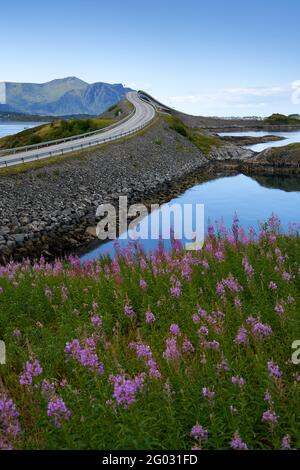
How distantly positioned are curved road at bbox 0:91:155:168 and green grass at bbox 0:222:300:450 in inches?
1300

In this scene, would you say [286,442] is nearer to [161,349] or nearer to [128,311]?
[161,349]

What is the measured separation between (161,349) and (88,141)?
57.3 meters

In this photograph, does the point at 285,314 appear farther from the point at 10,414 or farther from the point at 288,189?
the point at 288,189

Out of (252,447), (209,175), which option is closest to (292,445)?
(252,447)

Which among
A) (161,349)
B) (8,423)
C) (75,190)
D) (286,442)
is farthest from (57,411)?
(75,190)

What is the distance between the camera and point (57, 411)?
4637 mm

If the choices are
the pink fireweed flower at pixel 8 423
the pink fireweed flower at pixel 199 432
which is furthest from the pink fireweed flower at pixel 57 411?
the pink fireweed flower at pixel 199 432

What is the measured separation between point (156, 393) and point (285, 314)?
2.70 meters

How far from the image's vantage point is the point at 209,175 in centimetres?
6969

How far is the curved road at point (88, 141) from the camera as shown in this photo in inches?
1754

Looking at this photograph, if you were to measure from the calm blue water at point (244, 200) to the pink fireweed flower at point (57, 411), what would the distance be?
23238mm

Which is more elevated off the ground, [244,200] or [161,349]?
[161,349]

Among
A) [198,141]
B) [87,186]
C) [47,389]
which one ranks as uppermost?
[198,141]

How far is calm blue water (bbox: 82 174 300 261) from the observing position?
38.3 metres
